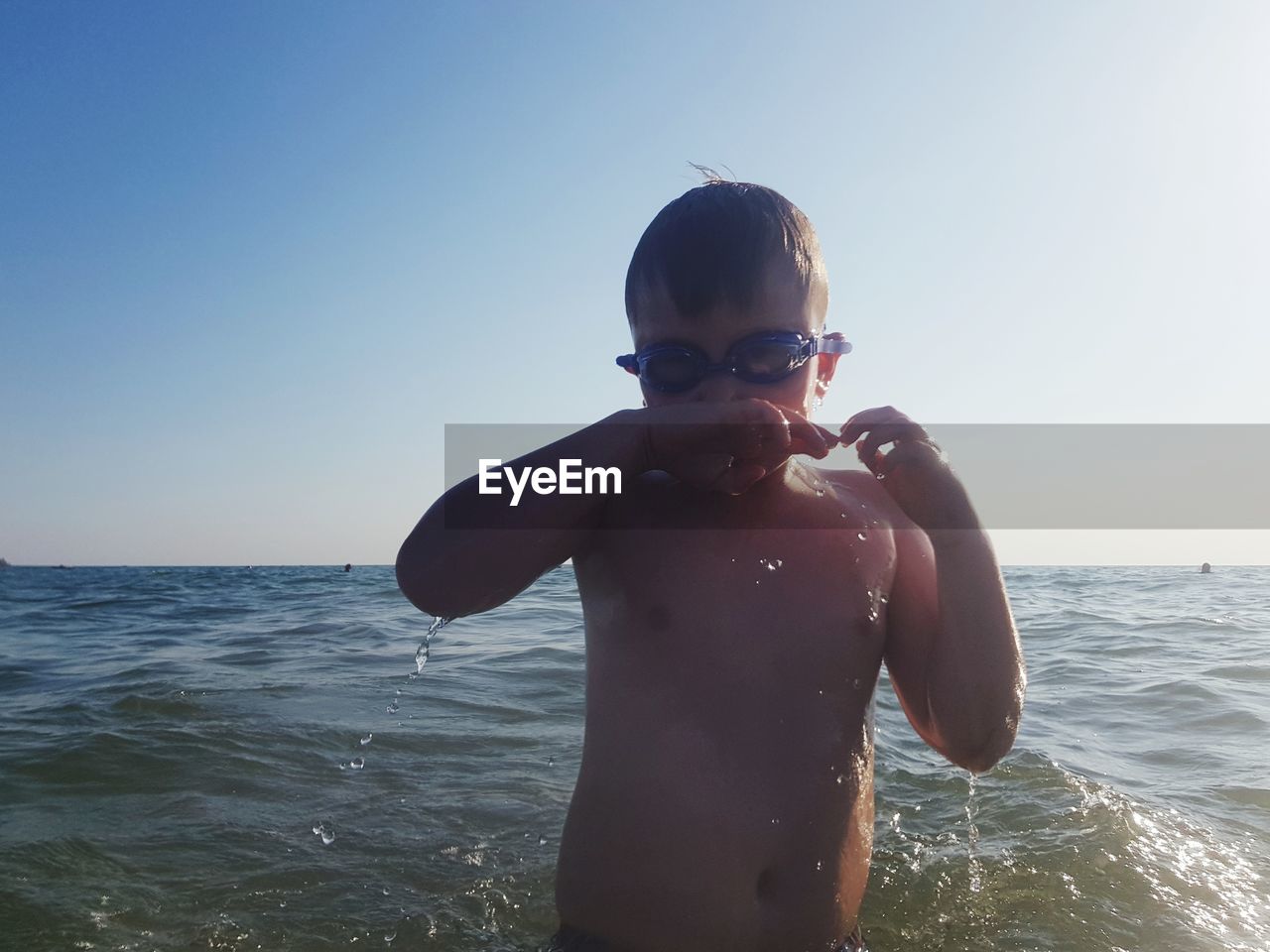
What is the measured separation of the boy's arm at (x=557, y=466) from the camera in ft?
5.90

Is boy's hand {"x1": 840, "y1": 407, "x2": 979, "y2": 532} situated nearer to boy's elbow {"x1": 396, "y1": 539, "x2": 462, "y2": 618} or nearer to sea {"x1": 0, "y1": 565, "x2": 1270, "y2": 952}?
boy's elbow {"x1": 396, "y1": 539, "x2": 462, "y2": 618}

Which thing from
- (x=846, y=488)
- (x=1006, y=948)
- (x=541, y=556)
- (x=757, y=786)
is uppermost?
(x=846, y=488)

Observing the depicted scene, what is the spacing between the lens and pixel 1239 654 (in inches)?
304

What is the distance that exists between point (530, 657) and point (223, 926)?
15.7 feet

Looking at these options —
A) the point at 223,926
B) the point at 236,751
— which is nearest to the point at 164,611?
the point at 236,751

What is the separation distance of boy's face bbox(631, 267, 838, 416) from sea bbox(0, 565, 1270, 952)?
173 cm

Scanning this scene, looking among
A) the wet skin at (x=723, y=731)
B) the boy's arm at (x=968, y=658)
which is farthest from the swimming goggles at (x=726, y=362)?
the boy's arm at (x=968, y=658)

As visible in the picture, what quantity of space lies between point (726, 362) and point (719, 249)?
0.92 ft

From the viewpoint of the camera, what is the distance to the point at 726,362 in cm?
204

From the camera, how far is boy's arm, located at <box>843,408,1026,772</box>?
6.43ft

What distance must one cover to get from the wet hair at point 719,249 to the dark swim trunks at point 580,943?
1477 millimetres

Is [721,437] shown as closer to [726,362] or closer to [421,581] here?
[726,362]

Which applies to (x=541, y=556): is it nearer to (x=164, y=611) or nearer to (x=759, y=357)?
(x=759, y=357)

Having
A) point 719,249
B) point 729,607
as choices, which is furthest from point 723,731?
point 719,249
